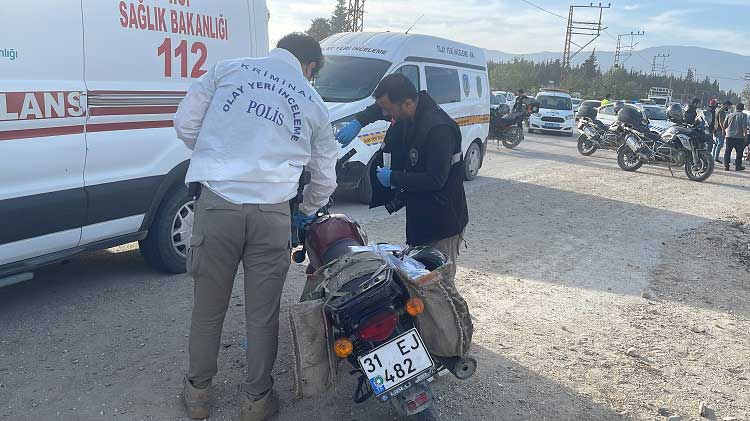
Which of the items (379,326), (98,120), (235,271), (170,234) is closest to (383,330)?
(379,326)

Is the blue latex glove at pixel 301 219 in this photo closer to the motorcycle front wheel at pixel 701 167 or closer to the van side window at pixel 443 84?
the van side window at pixel 443 84

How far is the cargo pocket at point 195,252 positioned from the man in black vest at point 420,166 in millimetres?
1241

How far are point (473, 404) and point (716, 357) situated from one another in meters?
1.98

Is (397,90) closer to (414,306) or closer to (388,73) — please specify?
(414,306)

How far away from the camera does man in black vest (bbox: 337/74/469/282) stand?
3479 mm

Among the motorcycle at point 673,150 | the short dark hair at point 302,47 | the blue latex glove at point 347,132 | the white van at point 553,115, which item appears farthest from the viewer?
the white van at point 553,115

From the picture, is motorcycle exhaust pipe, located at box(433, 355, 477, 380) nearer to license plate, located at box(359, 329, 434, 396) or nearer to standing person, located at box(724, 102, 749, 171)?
license plate, located at box(359, 329, 434, 396)

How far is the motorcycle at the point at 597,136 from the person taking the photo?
16.0 m

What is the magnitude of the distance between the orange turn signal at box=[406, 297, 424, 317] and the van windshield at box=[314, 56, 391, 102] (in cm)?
562

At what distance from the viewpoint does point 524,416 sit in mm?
3332

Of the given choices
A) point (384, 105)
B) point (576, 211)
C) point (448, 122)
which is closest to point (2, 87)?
point (384, 105)

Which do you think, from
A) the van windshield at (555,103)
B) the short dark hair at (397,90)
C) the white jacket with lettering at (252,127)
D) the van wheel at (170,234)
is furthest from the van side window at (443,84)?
the van windshield at (555,103)

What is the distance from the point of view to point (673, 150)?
13500 millimetres

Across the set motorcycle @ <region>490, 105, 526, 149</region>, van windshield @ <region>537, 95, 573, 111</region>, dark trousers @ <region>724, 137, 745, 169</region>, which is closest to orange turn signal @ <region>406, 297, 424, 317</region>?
dark trousers @ <region>724, 137, 745, 169</region>
